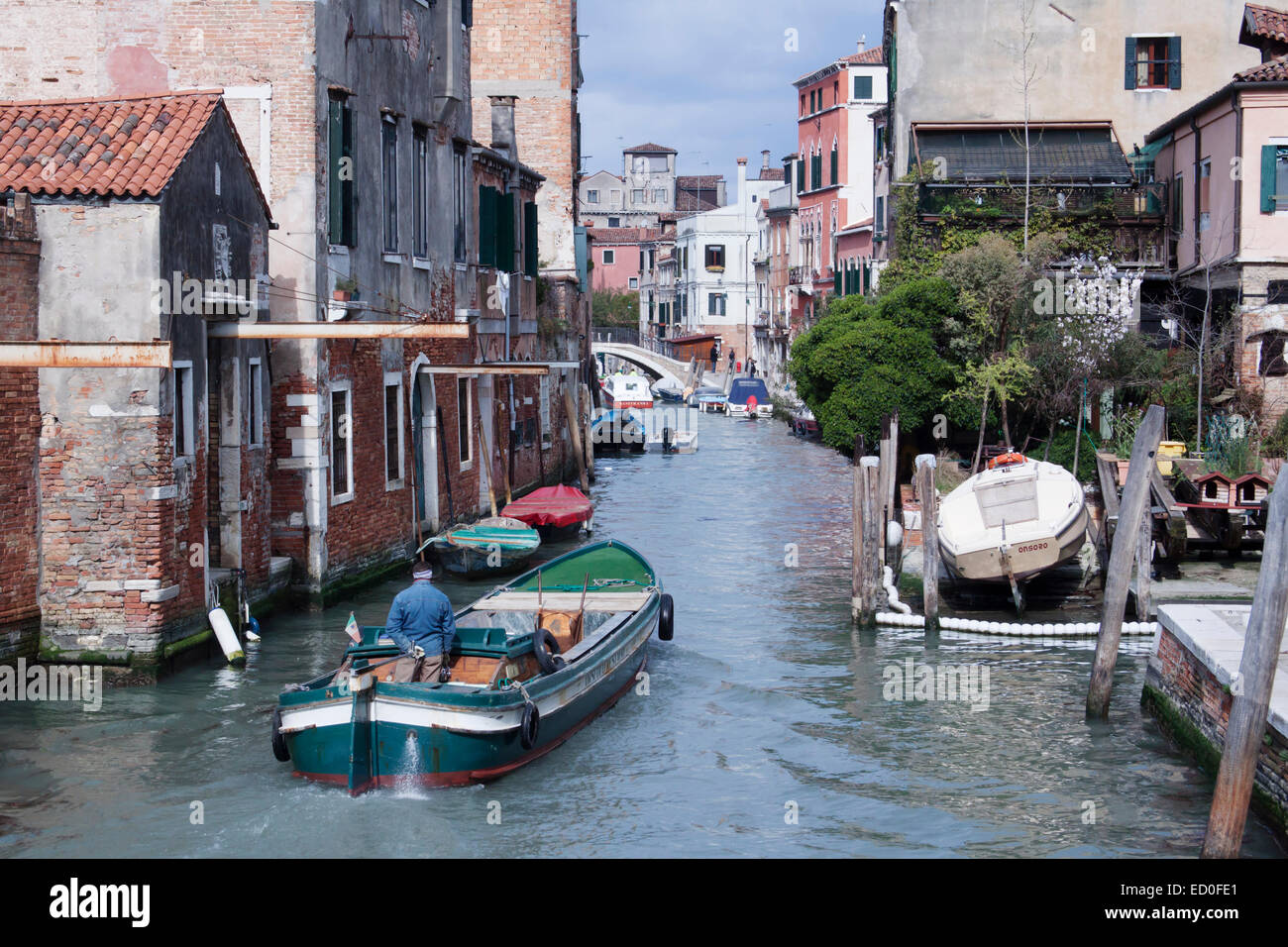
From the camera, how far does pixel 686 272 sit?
8694 centimetres

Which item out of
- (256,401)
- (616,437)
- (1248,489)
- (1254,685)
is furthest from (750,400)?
(1254,685)

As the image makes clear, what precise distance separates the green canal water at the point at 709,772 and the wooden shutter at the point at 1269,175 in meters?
8.57

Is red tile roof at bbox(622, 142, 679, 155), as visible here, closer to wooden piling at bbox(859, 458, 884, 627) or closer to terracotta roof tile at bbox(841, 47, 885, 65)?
terracotta roof tile at bbox(841, 47, 885, 65)

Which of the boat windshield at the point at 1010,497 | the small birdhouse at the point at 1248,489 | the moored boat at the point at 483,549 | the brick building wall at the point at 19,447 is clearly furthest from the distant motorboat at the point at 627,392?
the brick building wall at the point at 19,447

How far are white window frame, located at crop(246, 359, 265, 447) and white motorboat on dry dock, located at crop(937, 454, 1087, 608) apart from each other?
7.80 metres

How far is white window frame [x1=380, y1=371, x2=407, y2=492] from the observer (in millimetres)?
19641

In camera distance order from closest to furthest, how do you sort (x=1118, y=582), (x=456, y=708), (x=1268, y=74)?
(x=456, y=708) < (x=1118, y=582) < (x=1268, y=74)

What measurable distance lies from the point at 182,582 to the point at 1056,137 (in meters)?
20.3

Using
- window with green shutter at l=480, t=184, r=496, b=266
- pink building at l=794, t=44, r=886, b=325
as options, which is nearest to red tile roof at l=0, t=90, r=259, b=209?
window with green shutter at l=480, t=184, r=496, b=266

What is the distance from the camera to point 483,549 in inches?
806

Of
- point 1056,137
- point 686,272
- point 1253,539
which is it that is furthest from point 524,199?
point 686,272

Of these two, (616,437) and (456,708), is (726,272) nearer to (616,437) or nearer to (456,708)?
(616,437)

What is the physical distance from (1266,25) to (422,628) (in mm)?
18570

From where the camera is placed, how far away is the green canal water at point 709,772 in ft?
33.2
